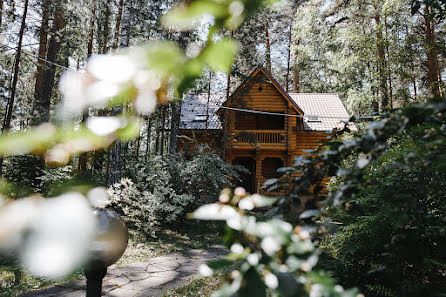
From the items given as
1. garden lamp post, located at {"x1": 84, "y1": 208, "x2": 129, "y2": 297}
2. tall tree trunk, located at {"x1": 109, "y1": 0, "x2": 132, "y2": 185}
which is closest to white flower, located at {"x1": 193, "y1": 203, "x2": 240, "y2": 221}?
garden lamp post, located at {"x1": 84, "y1": 208, "x2": 129, "y2": 297}

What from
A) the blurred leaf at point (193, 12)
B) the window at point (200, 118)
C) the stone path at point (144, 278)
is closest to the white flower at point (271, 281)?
the blurred leaf at point (193, 12)

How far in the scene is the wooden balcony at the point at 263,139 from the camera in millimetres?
14680

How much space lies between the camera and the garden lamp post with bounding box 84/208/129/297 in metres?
1.94

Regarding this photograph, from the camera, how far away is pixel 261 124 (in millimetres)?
17641

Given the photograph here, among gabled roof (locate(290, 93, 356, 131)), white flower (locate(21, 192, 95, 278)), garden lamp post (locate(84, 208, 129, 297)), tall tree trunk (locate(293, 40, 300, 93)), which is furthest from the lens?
tall tree trunk (locate(293, 40, 300, 93))

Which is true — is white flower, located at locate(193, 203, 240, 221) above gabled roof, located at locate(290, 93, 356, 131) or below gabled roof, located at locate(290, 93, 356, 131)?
below

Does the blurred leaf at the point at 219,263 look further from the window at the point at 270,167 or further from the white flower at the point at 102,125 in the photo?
the window at the point at 270,167

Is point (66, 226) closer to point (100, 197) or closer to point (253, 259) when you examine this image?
point (253, 259)

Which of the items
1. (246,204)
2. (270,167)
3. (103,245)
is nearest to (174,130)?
(270,167)

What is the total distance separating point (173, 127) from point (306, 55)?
11.8 meters

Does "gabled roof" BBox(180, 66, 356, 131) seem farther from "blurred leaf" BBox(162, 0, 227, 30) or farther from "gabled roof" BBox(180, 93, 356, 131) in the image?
"blurred leaf" BBox(162, 0, 227, 30)

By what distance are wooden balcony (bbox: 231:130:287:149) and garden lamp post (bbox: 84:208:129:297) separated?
11973 millimetres

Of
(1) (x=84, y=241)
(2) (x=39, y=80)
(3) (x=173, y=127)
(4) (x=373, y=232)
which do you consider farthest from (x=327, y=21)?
(1) (x=84, y=241)

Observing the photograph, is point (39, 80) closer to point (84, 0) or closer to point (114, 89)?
point (84, 0)
